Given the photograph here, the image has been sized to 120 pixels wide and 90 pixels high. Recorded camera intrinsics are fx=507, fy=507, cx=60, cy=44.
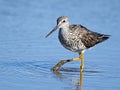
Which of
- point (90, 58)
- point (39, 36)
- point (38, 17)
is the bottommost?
point (90, 58)

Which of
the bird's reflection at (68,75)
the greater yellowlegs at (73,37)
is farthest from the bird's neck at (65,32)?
the bird's reflection at (68,75)

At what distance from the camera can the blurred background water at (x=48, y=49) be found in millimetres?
10742

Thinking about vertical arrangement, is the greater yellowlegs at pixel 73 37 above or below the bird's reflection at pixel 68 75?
above

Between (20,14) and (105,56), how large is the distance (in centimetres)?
428

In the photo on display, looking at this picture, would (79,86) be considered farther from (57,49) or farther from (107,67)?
(57,49)

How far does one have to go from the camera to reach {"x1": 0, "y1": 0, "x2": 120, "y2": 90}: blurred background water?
1074 cm

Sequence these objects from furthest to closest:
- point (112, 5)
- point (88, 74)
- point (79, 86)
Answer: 1. point (112, 5)
2. point (88, 74)
3. point (79, 86)

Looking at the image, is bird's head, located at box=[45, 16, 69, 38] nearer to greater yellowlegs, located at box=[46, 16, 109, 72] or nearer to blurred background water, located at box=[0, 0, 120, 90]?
greater yellowlegs, located at box=[46, 16, 109, 72]

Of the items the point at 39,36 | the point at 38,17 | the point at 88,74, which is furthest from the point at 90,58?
the point at 38,17

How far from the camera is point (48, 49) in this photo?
13.4 metres

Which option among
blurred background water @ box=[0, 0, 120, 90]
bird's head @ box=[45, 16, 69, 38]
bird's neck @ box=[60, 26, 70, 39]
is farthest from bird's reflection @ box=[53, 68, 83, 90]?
bird's head @ box=[45, 16, 69, 38]

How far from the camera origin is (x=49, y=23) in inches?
613

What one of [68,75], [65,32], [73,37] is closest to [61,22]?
[65,32]

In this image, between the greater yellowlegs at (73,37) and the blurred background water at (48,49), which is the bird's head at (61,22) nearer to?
the greater yellowlegs at (73,37)
